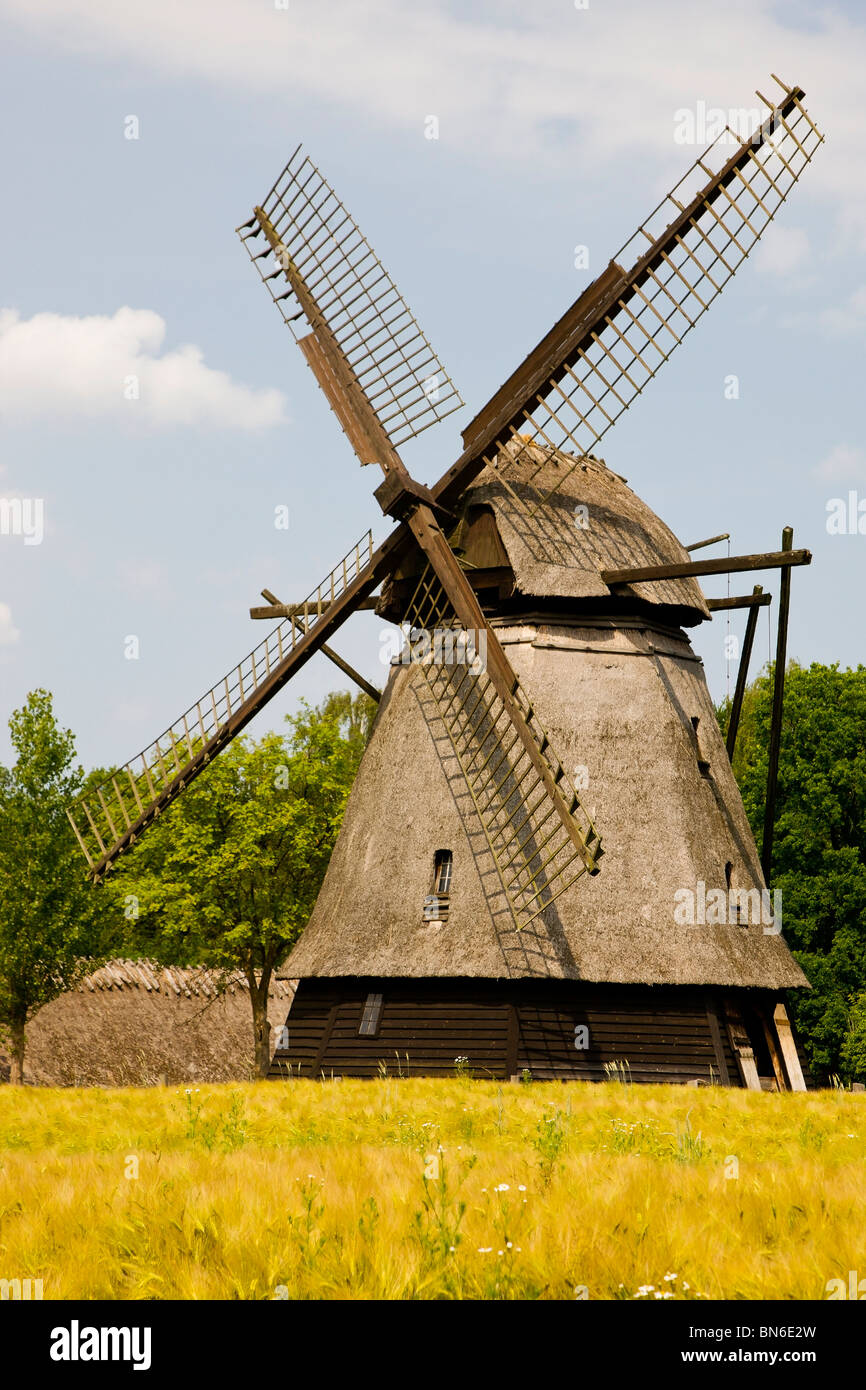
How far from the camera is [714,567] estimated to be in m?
21.4

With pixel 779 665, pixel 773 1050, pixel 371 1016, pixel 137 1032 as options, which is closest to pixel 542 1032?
pixel 371 1016

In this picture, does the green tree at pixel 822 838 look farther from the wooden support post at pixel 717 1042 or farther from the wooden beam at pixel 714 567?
the wooden beam at pixel 714 567

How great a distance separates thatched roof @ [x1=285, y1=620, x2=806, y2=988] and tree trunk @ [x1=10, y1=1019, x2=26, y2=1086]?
12.5 metres

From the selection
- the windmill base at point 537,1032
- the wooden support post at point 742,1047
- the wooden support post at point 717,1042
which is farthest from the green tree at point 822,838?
the wooden support post at point 717,1042

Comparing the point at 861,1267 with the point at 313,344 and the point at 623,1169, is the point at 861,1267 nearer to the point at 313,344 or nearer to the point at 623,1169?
the point at 623,1169

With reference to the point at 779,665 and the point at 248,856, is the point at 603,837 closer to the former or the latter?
the point at 779,665

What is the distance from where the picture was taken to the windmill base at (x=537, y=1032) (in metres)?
20.0

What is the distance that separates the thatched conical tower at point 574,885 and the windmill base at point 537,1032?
31mm

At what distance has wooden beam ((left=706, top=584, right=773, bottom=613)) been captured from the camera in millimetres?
23094

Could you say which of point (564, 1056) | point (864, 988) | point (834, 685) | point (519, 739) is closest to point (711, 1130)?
point (564, 1056)

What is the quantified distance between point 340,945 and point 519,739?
174 inches

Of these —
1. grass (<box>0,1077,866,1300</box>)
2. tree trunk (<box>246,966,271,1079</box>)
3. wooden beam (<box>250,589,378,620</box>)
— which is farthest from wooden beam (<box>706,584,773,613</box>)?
tree trunk (<box>246,966,271,1079</box>)

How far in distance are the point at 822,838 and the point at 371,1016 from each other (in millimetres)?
20627
